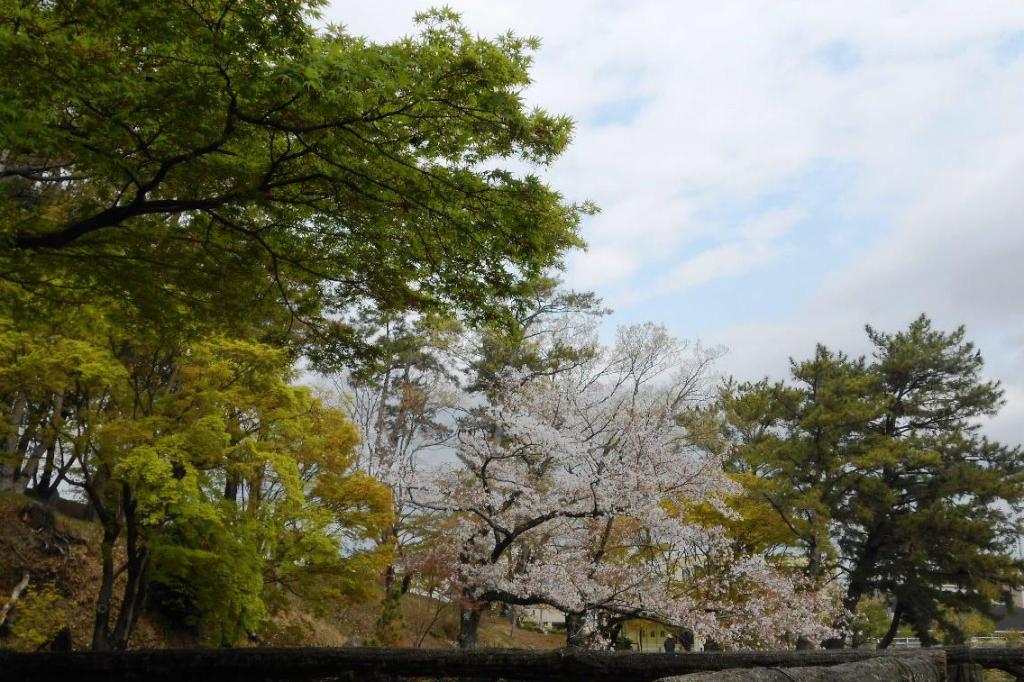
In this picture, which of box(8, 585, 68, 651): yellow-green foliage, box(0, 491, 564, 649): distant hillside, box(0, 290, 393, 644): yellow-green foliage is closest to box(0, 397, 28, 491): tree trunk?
box(0, 290, 393, 644): yellow-green foliage

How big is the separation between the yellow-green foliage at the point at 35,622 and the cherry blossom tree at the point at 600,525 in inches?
262

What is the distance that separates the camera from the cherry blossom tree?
46.0 ft

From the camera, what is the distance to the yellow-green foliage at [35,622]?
34.0ft

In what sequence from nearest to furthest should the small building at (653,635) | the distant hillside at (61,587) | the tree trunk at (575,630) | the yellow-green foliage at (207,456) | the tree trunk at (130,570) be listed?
the yellow-green foliage at (207,456), the tree trunk at (130,570), the distant hillside at (61,587), the tree trunk at (575,630), the small building at (653,635)

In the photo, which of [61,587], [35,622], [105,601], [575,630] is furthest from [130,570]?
[575,630]

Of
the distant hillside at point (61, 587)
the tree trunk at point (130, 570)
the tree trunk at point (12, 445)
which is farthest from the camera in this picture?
the distant hillside at point (61, 587)

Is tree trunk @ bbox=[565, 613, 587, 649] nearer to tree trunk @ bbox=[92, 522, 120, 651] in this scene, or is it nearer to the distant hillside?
the distant hillside

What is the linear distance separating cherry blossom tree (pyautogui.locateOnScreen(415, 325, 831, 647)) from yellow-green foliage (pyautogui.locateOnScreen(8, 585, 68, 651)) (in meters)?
6.64

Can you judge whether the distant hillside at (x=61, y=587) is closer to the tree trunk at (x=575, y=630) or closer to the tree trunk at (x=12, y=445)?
the tree trunk at (x=12, y=445)

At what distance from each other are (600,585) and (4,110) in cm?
1284

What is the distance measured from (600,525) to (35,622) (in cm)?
1039

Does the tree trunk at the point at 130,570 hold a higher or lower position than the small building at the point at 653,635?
higher

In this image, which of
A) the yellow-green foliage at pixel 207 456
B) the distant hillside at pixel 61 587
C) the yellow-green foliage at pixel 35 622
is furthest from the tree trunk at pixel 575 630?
the yellow-green foliage at pixel 35 622

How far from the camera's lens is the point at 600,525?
619 inches
